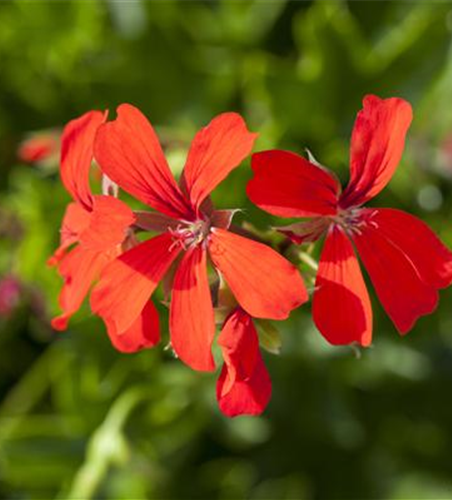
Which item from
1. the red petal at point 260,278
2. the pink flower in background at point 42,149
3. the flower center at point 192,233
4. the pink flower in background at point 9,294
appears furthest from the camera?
the pink flower in background at point 9,294

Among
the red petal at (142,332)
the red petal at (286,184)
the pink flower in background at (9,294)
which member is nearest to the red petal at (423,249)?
the red petal at (286,184)

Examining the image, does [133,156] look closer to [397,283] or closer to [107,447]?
[397,283]

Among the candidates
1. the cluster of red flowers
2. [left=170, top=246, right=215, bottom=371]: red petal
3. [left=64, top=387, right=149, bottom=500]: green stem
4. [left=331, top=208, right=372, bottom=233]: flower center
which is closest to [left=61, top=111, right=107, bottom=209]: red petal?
the cluster of red flowers

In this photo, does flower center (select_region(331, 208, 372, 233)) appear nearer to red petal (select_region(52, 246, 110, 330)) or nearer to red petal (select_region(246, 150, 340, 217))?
red petal (select_region(246, 150, 340, 217))

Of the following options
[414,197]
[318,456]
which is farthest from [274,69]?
[318,456]

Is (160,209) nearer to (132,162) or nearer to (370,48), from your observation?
(132,162)

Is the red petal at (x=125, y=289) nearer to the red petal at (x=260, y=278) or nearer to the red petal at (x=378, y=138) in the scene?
the red petal at (x=260, y=278)
